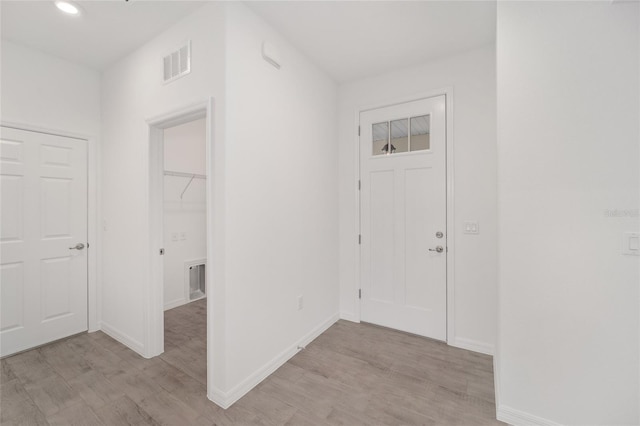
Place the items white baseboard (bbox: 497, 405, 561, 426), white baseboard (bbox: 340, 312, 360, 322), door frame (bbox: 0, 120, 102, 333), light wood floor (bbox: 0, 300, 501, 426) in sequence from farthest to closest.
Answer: white baseboard (bbox: 340, 312, 360, 322) < door frame (bbox: 0, 120, 102, 333) < light wood floor (bbox: 0, 300, 501, 426) < white baseboard (bbox: 497, 405, 561, 426)

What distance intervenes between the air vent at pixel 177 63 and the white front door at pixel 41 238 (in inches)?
58.4

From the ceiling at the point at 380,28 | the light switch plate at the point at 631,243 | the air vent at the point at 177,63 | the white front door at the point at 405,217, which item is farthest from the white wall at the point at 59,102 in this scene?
the light switch plate at the point at 631,243

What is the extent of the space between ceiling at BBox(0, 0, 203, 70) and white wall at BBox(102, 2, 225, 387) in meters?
0.09

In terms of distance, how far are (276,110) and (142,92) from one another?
4.15 feet

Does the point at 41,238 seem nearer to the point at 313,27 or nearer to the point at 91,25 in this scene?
the point at 91,25

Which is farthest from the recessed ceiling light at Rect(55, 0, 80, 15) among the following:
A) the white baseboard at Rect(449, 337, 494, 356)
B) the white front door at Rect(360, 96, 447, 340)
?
the white baseboard at Rect(449, 337, 494, 356)

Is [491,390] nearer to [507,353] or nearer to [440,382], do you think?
[440,382]

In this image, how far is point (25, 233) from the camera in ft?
8.44

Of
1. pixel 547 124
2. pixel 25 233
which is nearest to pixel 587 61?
pixel 547 124

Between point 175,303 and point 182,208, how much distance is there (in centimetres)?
130

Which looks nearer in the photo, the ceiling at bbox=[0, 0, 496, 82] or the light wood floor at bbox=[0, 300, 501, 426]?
the light wood floor at bbox=[0, 300, 501, 426]

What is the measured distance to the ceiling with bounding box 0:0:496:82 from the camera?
204 cm

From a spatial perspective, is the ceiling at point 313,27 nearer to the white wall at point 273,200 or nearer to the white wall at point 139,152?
the white wall at point 139,152

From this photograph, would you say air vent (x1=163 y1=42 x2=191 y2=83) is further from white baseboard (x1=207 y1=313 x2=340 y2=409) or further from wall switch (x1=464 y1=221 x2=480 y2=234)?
wall switch (x1=464 y1=221 x2=480 y2=234)
